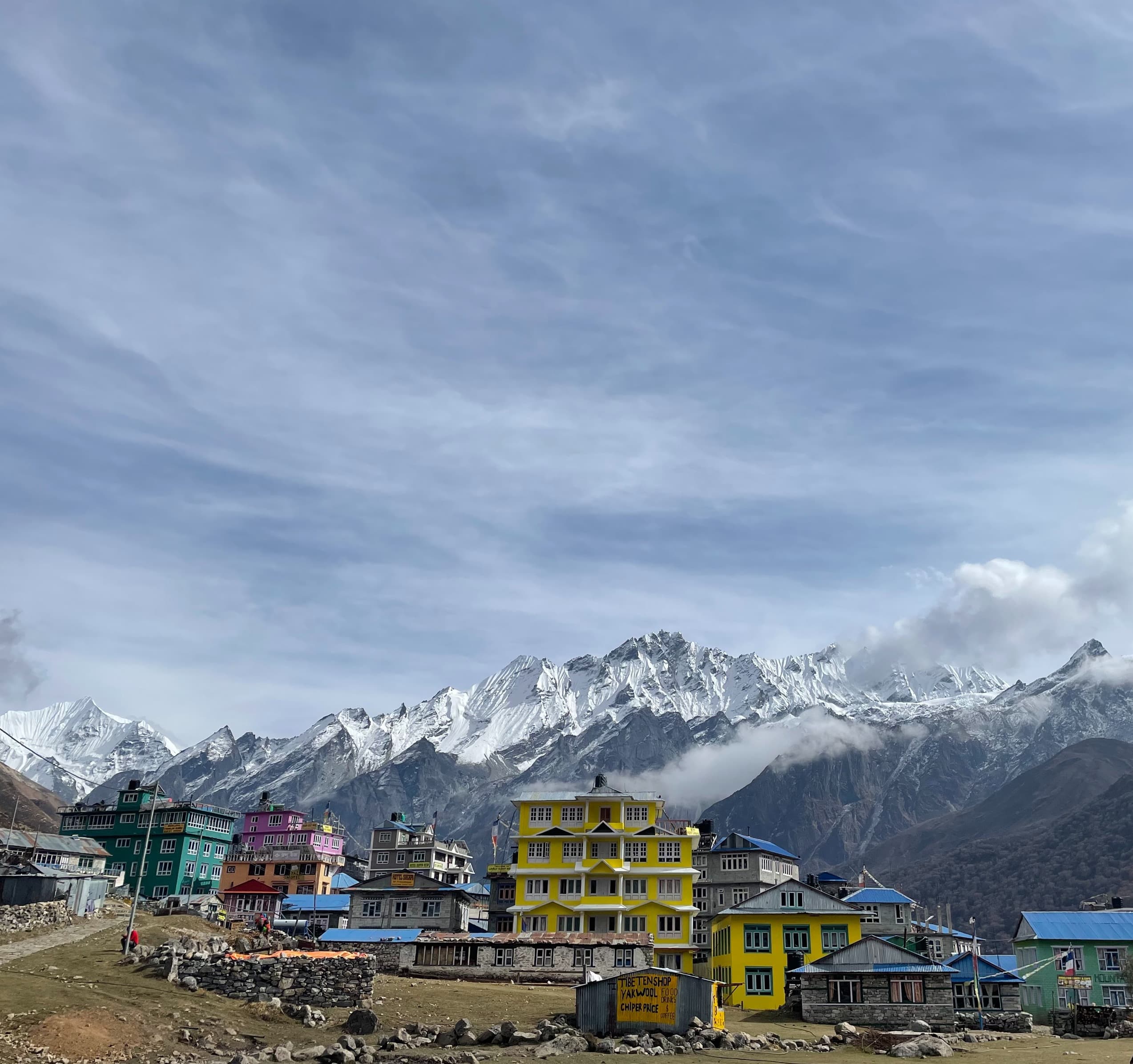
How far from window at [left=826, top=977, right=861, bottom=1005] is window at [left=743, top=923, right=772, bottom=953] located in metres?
20.4

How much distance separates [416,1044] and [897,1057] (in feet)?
82.8

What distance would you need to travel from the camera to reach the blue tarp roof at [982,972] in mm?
90625

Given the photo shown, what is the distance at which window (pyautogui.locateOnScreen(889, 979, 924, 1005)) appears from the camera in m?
77.9

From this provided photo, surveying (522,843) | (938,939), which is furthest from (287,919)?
(938,939)

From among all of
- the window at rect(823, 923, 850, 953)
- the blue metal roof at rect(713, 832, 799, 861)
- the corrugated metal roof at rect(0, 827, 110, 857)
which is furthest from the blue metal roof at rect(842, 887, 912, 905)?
the corrugated metal roof at rect(0, 827, 110, 857)

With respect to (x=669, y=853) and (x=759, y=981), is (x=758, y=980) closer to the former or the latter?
(x=759, y=981)

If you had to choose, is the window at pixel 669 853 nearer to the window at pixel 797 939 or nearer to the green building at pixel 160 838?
the window at pixel 797 939

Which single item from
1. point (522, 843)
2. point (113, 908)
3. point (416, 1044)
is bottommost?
point (416, 1044)

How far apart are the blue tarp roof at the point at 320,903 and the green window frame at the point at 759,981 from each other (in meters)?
45.7

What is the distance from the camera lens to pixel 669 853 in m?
116

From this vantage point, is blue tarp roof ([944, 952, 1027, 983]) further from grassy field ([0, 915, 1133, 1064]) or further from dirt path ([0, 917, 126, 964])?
dirt path ([0, 917, 126, 964])

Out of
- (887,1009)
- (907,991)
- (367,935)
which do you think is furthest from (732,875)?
(887,1009)

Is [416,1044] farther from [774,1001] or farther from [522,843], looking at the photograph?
[522,843]

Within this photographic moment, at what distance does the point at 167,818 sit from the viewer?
167 metres
